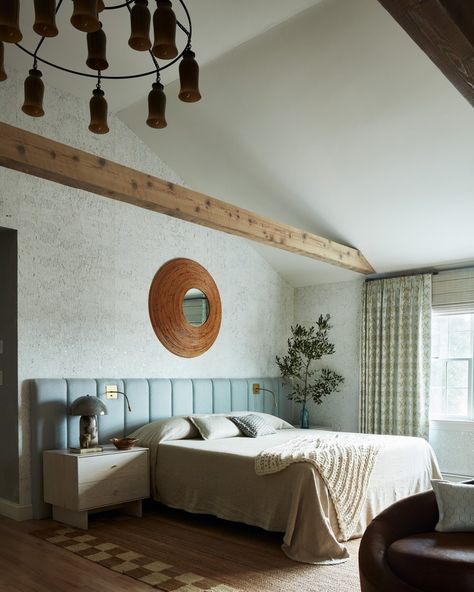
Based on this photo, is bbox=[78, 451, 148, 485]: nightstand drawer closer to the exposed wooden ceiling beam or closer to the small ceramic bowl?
the small ceramic bowl

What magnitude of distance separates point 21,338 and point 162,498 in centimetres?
170

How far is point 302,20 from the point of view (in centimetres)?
405

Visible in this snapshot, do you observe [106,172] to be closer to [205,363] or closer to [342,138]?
[342,138]

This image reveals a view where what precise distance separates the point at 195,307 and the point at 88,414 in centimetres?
194

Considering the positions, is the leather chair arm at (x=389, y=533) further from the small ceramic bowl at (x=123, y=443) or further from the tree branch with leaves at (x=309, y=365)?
the tree branch with leaves at (x=309, y=365)

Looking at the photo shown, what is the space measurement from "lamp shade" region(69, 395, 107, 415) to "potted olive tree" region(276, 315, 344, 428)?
2.92 meters

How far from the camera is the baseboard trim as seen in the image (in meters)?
4.64

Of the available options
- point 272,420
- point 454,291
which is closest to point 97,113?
point 272,420

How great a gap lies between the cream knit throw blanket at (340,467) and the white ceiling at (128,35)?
294cm

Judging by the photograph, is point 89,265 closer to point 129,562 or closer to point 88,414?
point 88,414

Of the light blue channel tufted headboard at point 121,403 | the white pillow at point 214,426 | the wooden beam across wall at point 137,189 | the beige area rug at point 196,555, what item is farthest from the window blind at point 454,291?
the beige area rug at point 196,555

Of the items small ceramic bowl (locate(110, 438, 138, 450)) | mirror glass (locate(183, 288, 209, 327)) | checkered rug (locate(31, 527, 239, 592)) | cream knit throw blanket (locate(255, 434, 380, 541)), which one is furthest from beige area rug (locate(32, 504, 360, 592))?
mirror glass (locate(183, 288, 209, 327))

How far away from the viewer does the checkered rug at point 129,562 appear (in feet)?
10.8

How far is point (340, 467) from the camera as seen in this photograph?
410cm
